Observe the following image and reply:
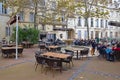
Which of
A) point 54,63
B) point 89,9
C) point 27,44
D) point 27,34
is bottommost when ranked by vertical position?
point 54,63

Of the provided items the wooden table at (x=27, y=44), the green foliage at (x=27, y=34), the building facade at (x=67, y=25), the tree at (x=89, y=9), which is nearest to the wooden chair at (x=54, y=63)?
the wooden table at (x=27, y=44)

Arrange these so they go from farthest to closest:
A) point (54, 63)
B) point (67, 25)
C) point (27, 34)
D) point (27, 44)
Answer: point (67, 25)
point (27, 34)
point (27, 44)
point (54, 63)

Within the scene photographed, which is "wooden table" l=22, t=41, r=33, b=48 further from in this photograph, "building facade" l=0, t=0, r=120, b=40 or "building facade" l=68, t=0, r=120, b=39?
"building facade" l=68, t=0, r=120, b=39

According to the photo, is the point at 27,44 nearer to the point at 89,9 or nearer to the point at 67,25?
the point at 89,9

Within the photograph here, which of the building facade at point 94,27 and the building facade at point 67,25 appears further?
the building facade at point 94,27

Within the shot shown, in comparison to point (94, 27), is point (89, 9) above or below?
above

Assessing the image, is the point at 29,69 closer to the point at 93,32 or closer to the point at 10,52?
the point at 10,52

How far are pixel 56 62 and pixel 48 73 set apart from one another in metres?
0.73

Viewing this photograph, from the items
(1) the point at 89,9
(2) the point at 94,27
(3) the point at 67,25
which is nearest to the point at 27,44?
(1) the point at 89,9

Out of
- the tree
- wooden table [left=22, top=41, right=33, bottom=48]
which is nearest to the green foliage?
wooden table [left=22, top=41, right=33, bottom=48]

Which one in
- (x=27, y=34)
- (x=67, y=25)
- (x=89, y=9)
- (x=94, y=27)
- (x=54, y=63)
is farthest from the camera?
(x=94, y=27)

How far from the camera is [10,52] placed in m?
16.6

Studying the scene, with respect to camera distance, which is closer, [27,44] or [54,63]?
[54,63]

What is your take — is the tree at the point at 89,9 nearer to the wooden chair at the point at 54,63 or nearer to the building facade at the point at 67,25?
the building facade at the point at 67,25
